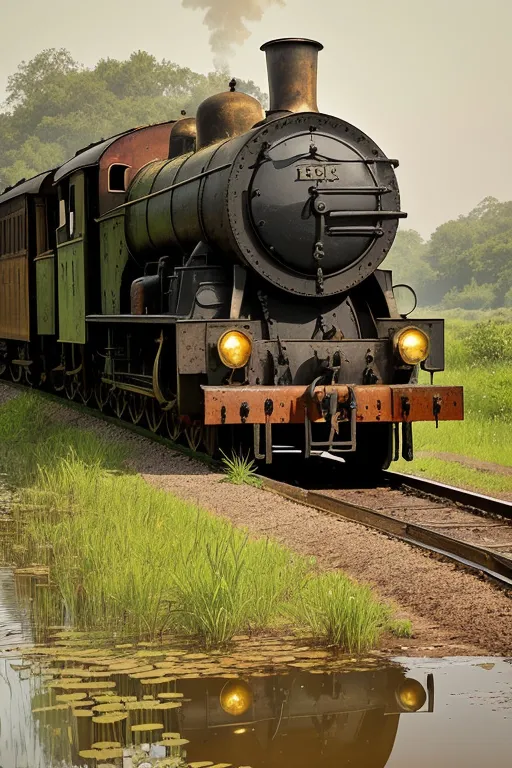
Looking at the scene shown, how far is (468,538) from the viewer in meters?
7.48

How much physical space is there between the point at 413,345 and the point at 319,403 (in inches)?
45.1

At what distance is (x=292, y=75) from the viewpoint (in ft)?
33.7

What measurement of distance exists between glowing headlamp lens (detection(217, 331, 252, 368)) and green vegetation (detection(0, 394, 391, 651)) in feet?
4.04

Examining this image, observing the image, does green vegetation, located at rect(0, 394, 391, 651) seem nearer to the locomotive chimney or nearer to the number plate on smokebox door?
the number plate on smokebox door

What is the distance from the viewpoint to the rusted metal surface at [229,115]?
1070 centimetres

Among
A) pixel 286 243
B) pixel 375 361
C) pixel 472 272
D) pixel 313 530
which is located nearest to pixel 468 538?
pixel 313 530

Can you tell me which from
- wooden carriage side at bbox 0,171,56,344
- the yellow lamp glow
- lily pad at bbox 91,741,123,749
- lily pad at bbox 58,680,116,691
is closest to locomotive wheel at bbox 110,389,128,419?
wooden carriage side at bbox 0,171,56,344

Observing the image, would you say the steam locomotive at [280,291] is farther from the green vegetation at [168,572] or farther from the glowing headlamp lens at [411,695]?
the glowing headlamp lens at [411,695]

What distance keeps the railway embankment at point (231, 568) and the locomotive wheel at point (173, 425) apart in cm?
175

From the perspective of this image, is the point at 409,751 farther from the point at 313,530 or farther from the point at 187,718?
the point at 313,530

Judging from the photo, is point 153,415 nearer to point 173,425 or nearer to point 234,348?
point 173,425

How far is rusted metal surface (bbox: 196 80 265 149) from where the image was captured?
10703 millimetres

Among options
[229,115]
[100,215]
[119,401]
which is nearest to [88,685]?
[229,115]

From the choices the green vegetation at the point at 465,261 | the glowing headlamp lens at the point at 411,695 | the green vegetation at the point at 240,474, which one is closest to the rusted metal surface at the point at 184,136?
the green vegetation at the point at 240,474
